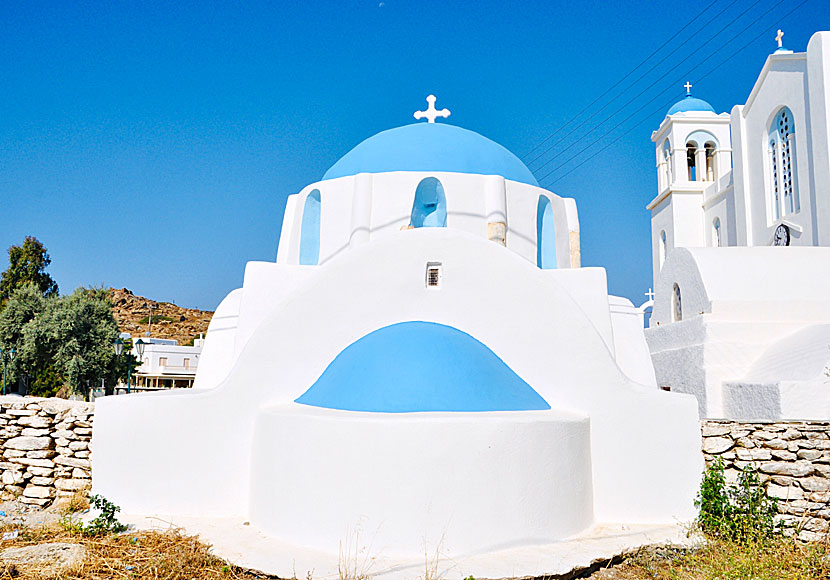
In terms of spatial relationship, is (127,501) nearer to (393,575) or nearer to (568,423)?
(393,575)

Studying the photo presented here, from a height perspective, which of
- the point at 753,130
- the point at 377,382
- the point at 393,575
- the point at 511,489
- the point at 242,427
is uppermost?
the point at 753,130

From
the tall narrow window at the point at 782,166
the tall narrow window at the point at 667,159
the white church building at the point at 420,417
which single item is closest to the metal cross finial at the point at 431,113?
the white church building at the point at 420,417

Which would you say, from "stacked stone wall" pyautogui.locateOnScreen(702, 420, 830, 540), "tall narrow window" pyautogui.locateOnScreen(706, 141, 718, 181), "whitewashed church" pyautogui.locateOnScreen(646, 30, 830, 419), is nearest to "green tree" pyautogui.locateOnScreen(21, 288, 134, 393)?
"whitewashed church" pyautogui.locateOnScreen(646, 30, 830, 419)

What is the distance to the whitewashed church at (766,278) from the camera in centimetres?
797

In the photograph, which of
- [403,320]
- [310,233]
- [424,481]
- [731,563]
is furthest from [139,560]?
[310,233]

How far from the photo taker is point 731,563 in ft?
16.9

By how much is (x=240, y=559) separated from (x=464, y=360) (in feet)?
8.55

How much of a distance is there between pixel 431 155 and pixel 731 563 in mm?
6411

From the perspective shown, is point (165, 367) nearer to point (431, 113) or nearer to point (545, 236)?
point (431, 113)

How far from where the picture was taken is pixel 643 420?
638 cm

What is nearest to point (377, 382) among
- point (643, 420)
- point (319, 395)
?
point (319, 395)

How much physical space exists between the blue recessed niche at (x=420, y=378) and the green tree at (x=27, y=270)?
1049 inches

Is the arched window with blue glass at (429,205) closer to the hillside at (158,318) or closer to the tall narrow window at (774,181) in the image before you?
the tall narrow window at (774,181)

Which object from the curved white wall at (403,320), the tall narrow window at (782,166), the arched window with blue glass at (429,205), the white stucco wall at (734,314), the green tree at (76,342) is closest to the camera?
the curved white wall at (403,320)
